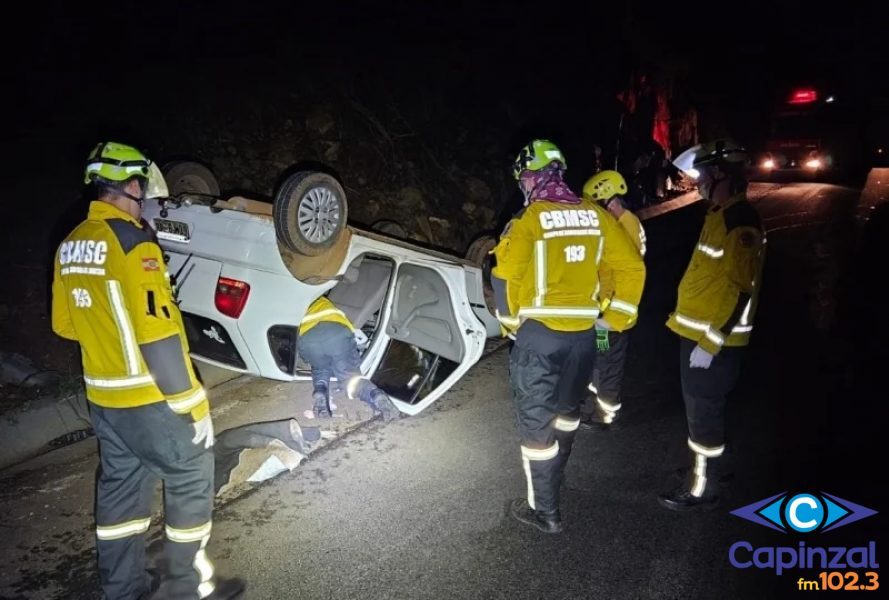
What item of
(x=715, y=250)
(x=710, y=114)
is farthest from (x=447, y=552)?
(x=710, y=114)

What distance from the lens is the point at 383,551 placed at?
10.1 ft

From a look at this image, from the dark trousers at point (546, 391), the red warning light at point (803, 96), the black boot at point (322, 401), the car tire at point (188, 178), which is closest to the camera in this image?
the dark trousers at point (546, 391)

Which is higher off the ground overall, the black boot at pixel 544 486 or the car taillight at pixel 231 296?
the car taillight at pixel 231 296

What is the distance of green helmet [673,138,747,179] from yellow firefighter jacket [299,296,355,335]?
2.63m

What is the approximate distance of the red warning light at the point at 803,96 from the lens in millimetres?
18109

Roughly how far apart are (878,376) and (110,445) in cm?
604

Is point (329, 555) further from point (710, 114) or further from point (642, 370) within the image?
point (710, 114)

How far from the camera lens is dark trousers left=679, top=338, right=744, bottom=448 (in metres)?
3.29

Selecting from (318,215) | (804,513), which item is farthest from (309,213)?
(804,513)

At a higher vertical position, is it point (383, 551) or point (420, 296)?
point (420, 296)

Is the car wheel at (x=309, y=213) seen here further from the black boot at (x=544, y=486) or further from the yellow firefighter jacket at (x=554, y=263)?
the black boot at (x=544, y=486)

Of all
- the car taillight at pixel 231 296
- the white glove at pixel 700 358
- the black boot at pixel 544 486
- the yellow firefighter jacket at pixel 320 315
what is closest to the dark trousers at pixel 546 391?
the black boot at pixel 544 486

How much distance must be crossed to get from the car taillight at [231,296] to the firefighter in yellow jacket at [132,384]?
116 centimetres

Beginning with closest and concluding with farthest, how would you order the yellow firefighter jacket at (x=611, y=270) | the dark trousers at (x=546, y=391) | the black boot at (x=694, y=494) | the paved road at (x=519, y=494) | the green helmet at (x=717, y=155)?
the paved road at (x=519, y=494) < the dark trousers at (x=546, y=391) < the green helmet at (x=717, y=155) < the black boot at (x=694, y=494) < the yellow firefighter jacket at (x=611, y=270)
